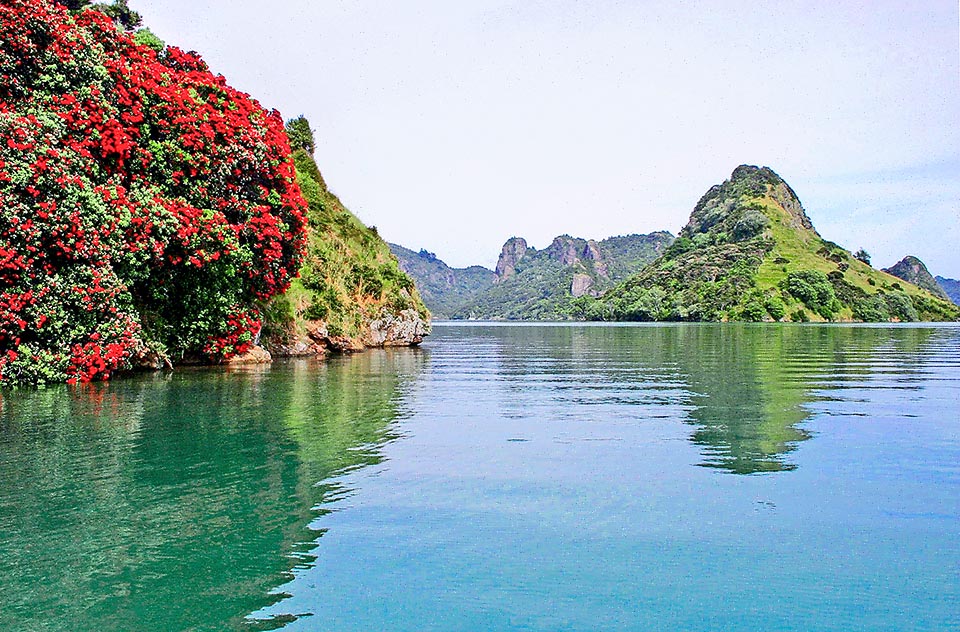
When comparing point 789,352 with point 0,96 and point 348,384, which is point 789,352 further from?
point 0,96

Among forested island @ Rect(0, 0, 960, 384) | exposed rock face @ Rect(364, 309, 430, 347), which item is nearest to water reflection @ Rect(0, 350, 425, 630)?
forested island @ Rect(0, 0, 960, 384)

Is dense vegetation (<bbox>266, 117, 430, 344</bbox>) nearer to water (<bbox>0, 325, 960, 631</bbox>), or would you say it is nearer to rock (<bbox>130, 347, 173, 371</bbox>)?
rock (<bbox>130, 347, 173, 371</bbox>)

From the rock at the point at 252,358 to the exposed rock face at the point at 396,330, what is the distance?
16.0 m

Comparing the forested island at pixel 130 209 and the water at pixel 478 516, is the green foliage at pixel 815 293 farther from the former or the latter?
the water at pixel 478 516

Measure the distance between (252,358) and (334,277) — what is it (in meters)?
14.3

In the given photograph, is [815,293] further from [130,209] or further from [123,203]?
[123,203]

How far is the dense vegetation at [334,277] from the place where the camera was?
46.1m

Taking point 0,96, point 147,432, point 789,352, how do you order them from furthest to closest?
point 789,352 → point 0,96 → point 147,432

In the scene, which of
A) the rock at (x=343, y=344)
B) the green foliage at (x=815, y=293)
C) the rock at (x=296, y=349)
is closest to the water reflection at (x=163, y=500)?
the rock at (x=296, y=349)

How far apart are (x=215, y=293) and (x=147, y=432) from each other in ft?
58.8

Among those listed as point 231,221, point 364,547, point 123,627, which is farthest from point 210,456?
point 231,221

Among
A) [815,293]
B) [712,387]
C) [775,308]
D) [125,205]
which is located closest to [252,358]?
[125,205]

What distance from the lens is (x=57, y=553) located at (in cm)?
842

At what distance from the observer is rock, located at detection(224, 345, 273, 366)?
37125 millimetres
